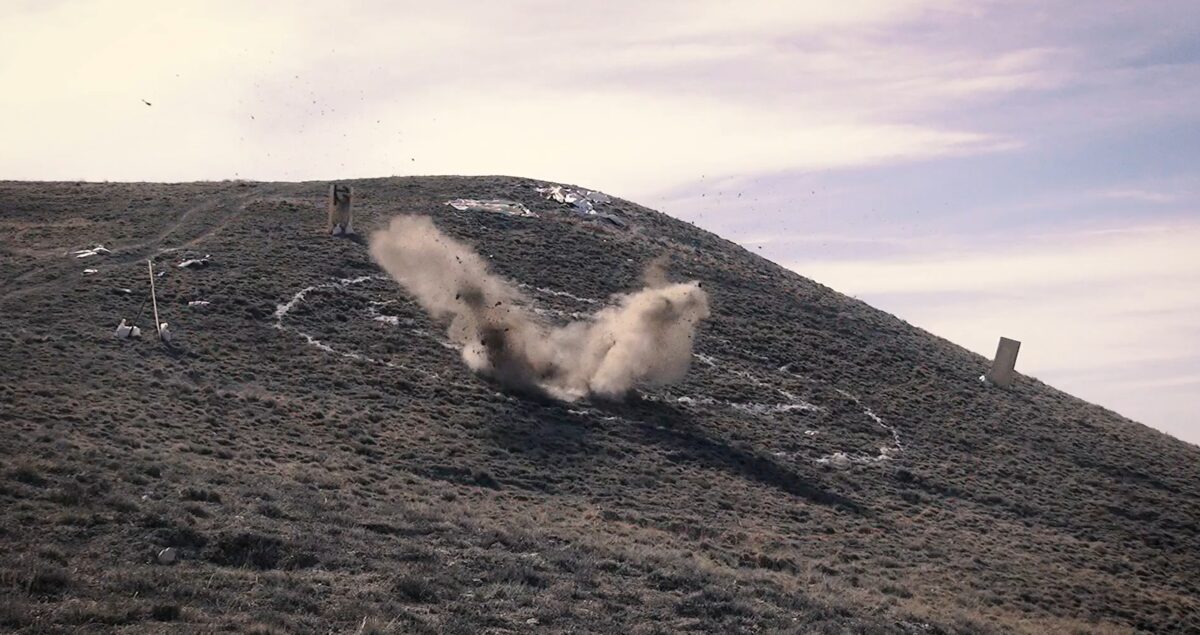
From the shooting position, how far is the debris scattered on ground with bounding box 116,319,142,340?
145ft

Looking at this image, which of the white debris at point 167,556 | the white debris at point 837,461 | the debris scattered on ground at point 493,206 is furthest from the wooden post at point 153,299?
the white debris at point 837,461

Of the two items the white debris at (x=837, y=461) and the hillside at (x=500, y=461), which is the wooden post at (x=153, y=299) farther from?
the white debris at (x=837, y=461)

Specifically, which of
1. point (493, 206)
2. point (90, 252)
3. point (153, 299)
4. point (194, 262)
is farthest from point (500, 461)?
point (493, 206)

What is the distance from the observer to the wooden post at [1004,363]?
67688 mm

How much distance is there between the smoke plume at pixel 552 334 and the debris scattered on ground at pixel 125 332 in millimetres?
13873

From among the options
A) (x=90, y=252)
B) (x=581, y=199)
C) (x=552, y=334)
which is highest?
(x=581, y=199)

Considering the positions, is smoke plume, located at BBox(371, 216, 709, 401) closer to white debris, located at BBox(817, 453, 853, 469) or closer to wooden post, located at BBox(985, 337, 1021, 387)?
white debris, located at BBox(817, 453, 853, 469)

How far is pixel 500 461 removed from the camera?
4031 centimetres

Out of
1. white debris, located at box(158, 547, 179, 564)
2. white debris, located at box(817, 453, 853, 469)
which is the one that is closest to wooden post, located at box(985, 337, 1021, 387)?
white debris, located at box(817, 453, 853, 469)

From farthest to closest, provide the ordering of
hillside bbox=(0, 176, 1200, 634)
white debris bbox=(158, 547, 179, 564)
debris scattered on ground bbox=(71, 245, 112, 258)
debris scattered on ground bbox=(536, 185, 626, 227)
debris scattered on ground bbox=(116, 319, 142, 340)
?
debris scattered on ground bbox=(536, 185, 626, 227)
debris scattered on ground bbox=(71, 245, 112, 258)
debris scattered on ground bbox=(116, 319, 142, 340)
hillside bbox=(0, 176, 1200, 634)
white debris bbox=(158, 547, 179, 564)

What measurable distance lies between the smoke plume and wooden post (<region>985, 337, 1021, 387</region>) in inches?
872

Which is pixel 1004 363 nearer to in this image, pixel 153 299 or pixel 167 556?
pixel 153 299

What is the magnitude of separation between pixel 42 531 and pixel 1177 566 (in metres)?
41.4

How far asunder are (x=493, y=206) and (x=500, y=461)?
3860cm
